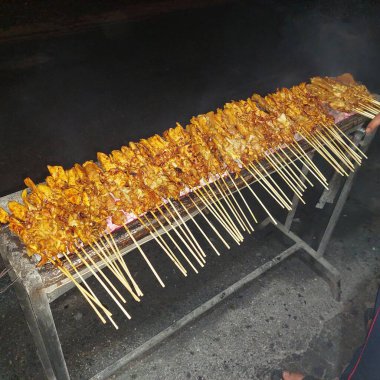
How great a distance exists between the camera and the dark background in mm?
6652

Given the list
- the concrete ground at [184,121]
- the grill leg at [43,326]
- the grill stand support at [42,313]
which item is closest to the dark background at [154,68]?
the concrete ground at [184,121]

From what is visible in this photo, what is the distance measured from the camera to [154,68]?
8.98 m

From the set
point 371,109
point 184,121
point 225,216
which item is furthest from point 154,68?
point 225,216

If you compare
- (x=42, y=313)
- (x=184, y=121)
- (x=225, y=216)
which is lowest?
(x=184, y=121)

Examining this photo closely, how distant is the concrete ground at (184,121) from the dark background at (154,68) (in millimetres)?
38

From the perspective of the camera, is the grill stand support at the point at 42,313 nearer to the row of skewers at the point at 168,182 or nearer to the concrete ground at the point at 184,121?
the row of skewers at the point at 168,182

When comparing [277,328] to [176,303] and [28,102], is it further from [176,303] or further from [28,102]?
[28,102]

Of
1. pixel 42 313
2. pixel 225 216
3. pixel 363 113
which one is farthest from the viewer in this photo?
pixel 363 113

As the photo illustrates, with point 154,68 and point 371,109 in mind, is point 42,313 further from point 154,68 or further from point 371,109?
point 154,68

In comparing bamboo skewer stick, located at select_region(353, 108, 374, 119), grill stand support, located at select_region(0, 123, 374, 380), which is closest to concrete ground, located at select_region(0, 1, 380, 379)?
grill stand support, located at select_region(0, 123, 374, 380)

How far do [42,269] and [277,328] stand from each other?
10.4 ft

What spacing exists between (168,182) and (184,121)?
501 cm

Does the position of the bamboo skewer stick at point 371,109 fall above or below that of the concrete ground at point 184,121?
above

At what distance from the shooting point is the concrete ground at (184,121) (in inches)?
157
